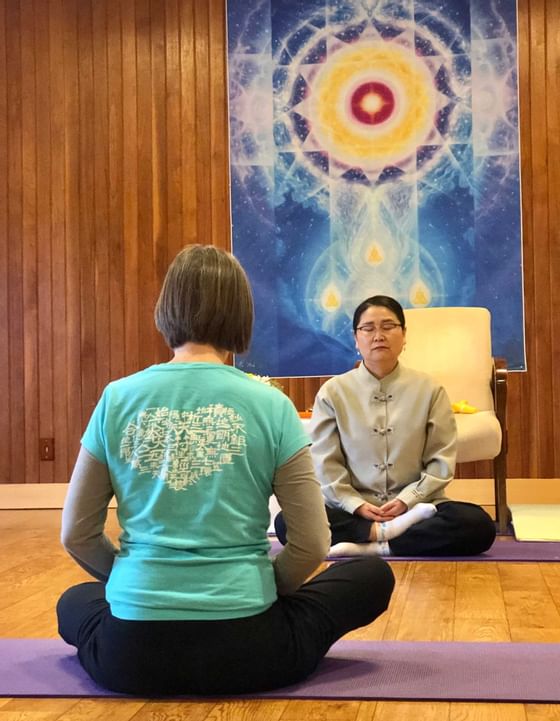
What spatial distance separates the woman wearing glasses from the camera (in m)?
3.54

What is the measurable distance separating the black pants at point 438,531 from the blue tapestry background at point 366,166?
1.98 metres

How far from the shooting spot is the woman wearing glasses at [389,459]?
3.54m

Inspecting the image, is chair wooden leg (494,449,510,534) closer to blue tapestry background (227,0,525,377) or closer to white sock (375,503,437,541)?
white sock (375,503,437,541)

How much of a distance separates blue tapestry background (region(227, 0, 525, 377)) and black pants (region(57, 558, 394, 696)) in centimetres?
352

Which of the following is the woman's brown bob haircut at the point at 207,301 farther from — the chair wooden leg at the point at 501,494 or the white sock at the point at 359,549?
the chair wooden leg at the point at 501,494

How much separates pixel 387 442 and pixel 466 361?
4.13 ft

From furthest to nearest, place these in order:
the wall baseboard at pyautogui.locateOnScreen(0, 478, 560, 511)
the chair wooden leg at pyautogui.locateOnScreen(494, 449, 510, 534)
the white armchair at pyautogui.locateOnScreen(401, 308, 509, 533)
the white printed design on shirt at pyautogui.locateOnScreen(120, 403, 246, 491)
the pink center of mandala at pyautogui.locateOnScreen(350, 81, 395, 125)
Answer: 1. the pink center of mandala at pyautogui.locateOnScreen(350, 81, 395, 125)
2. the wall baseboard at pyautogui.locateOnScreen(0, 478, 560, 511)
3. the white armchair at pyautogui.locateOnScreen(401, 308, 509, 533)
4. the chair wooden leg at pyautogui.locateOnScreen(494, 449, 510, 534)
5. the white printed design on shirt at pyautogui.locateOnScreen(120, 403, 246, 491)

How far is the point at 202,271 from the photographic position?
1.81m

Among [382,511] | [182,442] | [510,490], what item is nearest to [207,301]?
[182,442]

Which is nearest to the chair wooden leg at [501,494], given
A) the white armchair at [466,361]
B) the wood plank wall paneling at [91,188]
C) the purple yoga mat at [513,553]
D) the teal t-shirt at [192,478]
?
the white armchair at [466,361]

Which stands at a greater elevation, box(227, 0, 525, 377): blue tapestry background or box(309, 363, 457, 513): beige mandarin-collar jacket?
box(227, 0, 525, 377): blue tapestry background

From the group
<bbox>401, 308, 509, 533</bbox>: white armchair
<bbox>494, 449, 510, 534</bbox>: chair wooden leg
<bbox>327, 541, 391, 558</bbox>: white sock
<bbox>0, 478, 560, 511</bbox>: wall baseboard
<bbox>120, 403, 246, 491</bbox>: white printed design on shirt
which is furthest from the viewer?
<bbox>0, 478, 560, 511</bbox>: wall baseboard

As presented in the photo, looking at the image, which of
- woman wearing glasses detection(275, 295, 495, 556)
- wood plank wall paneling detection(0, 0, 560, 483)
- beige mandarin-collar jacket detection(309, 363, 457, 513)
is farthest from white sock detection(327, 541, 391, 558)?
wood plank wall paneling detection(0, 0, 560, 483)

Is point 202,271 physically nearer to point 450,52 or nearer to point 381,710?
point 381,710
